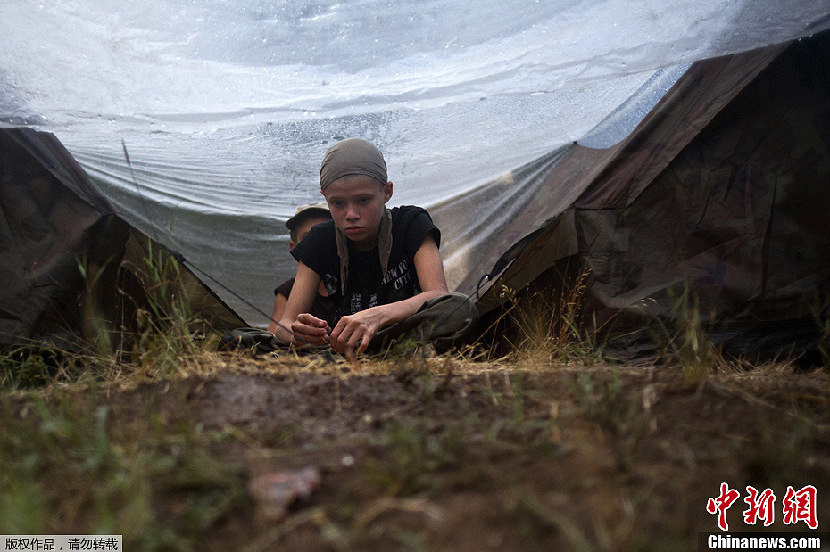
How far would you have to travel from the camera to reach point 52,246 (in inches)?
104

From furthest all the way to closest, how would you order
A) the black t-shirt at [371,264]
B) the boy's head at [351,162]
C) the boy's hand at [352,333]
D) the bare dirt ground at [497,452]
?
the black t-shirt at [371,264]
the boy's head at [351,162]
the boy's hand at [352,333]
the bare dirt ground at [497,452]

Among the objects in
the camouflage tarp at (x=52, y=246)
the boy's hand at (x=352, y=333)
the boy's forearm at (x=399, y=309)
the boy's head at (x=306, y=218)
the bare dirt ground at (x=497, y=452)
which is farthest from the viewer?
the boy's head at (x=306, y=218)

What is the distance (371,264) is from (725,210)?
1.57m

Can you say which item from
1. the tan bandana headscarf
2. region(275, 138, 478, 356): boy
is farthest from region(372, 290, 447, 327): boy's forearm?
the tan bandana headscarf

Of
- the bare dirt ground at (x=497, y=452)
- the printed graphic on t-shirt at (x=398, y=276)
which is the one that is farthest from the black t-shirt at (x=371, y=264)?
the bare dirt ground at (x=497, y=452)

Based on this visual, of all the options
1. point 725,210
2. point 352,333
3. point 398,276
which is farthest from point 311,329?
point 725,210

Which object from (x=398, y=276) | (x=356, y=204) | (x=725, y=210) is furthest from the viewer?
(x=398, y=276)

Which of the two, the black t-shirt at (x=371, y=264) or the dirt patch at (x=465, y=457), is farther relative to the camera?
the black t-shirt at (x=371, y=264)

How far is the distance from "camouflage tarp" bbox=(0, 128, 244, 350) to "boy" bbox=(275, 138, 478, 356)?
1.83 feet

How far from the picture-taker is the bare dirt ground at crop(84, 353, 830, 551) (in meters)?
0.87

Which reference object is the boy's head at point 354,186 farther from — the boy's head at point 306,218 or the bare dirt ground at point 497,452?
the bare dirt ground at point 497,452

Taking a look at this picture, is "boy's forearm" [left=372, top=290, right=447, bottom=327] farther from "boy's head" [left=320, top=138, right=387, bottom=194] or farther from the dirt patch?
the dirt patch

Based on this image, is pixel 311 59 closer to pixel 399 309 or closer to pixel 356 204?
pixel 356 204

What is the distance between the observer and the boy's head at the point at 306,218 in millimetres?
3750
